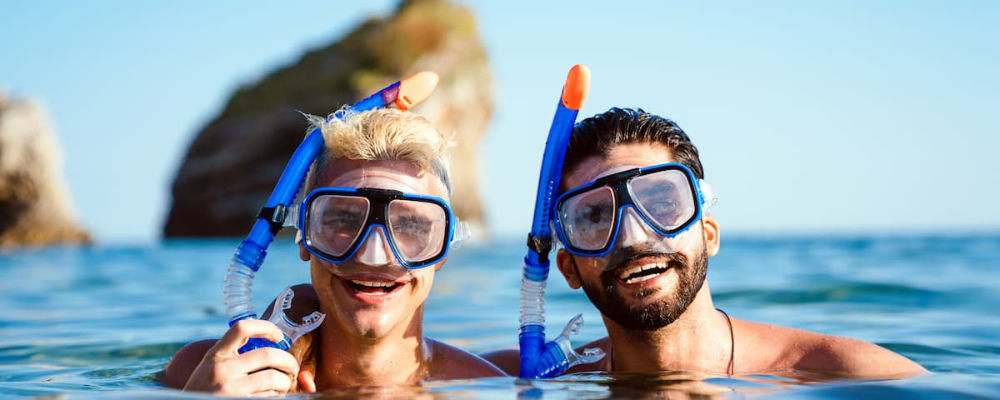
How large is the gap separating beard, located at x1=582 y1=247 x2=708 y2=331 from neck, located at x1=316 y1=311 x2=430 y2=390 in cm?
64

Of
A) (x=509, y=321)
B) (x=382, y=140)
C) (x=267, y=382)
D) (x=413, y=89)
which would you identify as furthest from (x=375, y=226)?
(x=509, y=321)

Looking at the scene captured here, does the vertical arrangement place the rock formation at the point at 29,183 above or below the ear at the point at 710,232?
above

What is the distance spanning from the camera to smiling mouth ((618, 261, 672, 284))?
2.97 m

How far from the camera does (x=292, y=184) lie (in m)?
3.01

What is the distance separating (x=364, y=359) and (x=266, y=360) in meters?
0.49

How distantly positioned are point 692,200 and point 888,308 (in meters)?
4.16

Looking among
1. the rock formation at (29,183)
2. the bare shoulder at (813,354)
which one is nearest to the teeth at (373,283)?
the bare shoulder at (813,354)

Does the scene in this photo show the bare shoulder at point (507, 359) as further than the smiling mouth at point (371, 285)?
Yes

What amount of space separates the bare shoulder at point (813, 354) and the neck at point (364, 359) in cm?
120

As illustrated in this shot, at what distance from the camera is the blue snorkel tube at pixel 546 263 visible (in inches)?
123

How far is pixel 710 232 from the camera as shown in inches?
128

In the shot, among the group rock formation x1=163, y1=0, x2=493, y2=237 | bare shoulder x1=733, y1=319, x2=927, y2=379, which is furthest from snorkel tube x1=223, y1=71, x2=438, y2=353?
rock formation x1=163, y1=0, x2=493, y2=237

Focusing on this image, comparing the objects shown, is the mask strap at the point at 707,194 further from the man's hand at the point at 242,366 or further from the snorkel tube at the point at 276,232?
the man's hand at the point at 242,366

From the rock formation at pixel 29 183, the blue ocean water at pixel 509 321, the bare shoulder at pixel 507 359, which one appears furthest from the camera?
the rock formation at pixel 29 183
